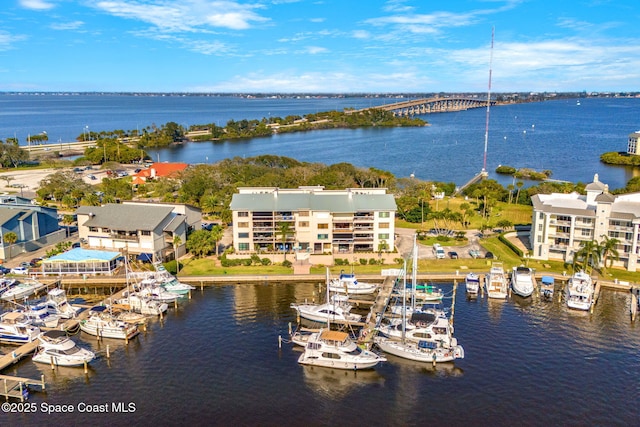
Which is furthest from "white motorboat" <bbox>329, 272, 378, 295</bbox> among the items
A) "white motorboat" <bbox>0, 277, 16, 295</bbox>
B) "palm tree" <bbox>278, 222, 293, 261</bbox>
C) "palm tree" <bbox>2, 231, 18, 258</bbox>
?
"palm tree" <bbox>2, 231, 18, 258</bbox>

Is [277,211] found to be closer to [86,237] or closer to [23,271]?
[86,237]

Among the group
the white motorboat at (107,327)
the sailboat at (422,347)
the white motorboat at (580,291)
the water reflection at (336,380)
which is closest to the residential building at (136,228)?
the white motorboat at (107,327)

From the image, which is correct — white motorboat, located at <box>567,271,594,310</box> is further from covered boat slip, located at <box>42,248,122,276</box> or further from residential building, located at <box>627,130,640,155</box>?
residential building, located at <box>627,130,640,155</box>

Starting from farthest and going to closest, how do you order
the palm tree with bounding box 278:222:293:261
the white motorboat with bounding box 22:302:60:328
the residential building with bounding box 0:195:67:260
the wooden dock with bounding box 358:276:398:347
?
the residential building with bounding box 0:195:67:260 → the palm tree with bounding box 278:222:293:261 → the white motorboat with bounding box 22:302:60:328 → the wooden dock with bounding box 358:276:398:347

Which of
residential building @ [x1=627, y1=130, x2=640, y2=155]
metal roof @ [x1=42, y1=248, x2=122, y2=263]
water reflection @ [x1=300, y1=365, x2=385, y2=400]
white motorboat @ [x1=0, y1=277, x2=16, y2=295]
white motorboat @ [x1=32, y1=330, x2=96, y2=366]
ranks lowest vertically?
water reflection @ [x1=300, y1=365, x2=385, y2=400]

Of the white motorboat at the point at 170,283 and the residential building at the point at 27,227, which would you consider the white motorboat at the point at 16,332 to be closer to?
the white motorboat at the point at 170,283

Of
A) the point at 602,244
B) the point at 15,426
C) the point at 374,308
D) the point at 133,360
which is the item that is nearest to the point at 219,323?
the point at 133,360
